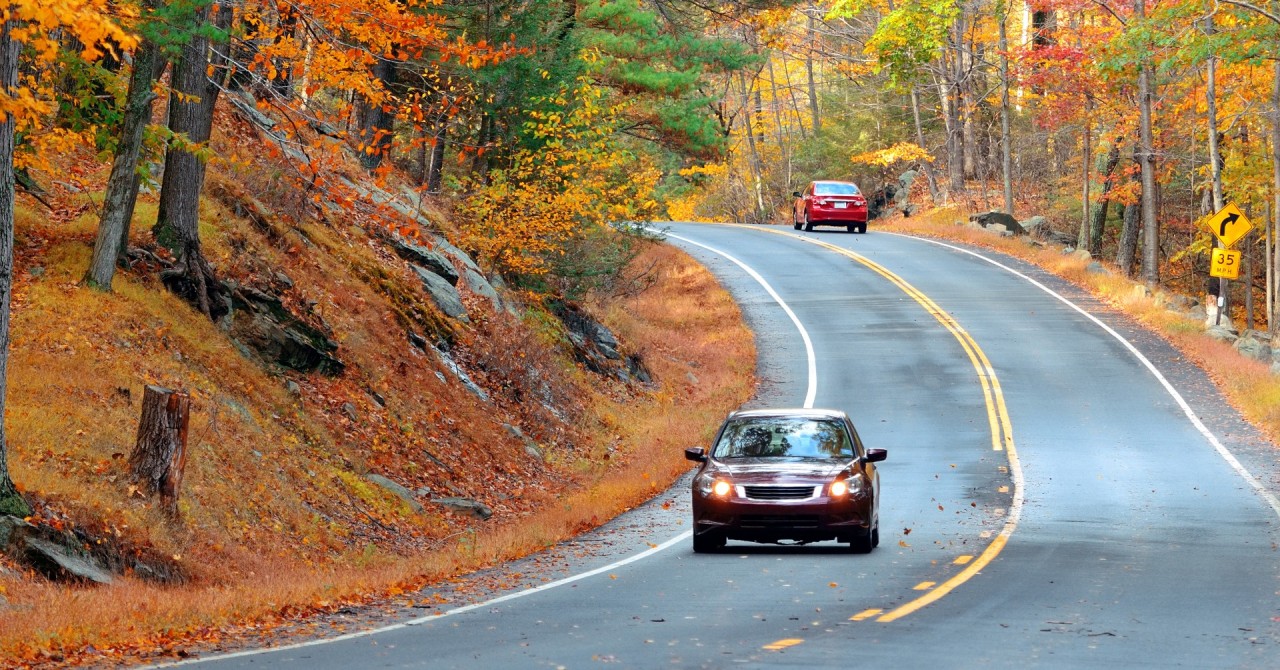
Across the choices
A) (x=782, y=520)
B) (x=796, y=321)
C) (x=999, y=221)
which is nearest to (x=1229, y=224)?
(x=796, y=321)

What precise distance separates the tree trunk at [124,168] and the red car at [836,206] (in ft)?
141

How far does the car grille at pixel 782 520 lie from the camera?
15.5 m

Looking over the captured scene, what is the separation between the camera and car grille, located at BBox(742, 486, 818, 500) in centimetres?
1550

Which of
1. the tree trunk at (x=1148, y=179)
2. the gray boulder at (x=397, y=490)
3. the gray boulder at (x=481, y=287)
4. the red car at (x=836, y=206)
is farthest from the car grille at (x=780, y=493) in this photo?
the red car at (x=836, y=206)

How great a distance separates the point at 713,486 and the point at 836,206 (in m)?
44.5

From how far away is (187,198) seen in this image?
65.0 feet

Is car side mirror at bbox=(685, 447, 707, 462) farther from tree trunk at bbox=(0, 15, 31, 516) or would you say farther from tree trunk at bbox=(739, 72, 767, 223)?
tree trunk at bbox=(739, 72, 767, 223)

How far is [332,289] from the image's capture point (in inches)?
940

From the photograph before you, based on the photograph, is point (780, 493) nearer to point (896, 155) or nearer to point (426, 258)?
point (426, 258)

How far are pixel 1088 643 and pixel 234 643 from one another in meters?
5.94

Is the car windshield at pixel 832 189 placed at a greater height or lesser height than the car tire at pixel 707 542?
greater

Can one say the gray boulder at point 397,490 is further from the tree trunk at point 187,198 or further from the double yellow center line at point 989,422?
the double yellow center line at point 989,422

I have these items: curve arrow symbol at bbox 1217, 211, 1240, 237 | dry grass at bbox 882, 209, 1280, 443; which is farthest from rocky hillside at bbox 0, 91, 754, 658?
curve arrow symbol at bbox 1217, 211, 1240, 237

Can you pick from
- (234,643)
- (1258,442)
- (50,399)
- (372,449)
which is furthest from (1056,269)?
(234,643)
